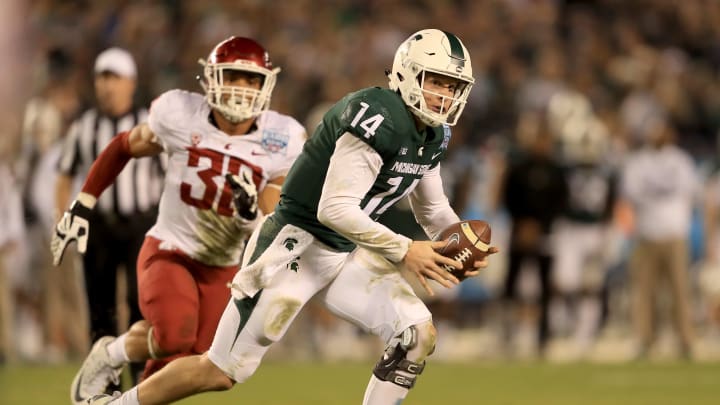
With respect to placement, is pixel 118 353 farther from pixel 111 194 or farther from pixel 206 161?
pixel 111 194

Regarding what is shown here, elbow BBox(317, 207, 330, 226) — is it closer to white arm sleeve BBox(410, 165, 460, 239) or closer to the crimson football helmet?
white arm sleeve BBox(410, 165, 460, 239)

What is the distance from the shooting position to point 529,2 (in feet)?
45.8

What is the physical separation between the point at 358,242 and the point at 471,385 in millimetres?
→ 4345

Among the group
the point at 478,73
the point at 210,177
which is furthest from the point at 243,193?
the point at 478,73

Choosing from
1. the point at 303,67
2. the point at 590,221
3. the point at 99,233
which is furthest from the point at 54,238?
the point at 303,67

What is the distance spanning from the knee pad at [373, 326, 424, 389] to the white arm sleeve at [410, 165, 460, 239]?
53cm

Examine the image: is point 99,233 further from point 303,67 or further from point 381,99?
point 303,67

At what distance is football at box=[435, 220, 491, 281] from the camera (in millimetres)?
4754

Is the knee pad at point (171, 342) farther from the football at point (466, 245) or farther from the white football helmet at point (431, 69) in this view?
the white football helmet at point (431, 69)

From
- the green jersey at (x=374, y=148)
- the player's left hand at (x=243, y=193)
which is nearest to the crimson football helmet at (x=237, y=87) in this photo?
the player's left hand at (x=243, y=193)

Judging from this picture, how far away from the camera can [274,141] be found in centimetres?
581

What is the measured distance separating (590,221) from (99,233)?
16.8ft

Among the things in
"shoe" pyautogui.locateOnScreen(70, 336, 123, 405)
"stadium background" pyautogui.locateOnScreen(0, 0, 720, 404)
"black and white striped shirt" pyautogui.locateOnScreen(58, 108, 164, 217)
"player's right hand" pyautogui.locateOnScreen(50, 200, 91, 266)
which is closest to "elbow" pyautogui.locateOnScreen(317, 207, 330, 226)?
"player's right hand" pyautogui.locateOnScreen(50, 200, 91, 266)

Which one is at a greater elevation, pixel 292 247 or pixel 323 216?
pixel 323 216
